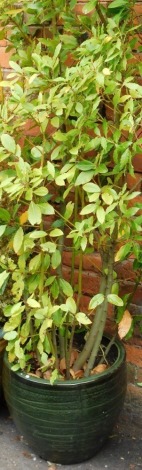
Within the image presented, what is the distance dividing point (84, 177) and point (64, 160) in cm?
28

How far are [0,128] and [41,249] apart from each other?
436 mm

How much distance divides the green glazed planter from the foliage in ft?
0.39

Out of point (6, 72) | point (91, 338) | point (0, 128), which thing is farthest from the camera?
point (6, 72)

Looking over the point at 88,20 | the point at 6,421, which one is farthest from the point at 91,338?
the point at 88,20

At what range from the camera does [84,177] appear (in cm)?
207

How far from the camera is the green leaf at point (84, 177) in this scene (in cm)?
206

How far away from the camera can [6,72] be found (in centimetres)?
284

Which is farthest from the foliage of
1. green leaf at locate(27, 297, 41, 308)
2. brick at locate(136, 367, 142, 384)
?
brick at locate(136, 367, 142, 384)

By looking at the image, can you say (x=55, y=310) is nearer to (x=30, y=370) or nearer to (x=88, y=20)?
(x=30, y=370)

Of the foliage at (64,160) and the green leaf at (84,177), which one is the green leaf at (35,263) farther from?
the green leaf at (84,177)

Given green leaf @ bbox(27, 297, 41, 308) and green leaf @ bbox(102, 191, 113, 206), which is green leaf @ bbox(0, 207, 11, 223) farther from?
green leaf @ bbox(102, 191, 113, 206)

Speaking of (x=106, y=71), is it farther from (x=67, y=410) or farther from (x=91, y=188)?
(x=67, y=410)

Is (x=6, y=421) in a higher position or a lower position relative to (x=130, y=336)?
lower

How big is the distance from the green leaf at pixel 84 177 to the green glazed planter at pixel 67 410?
0.76 metres
